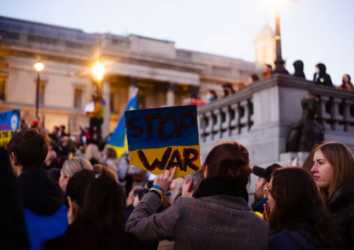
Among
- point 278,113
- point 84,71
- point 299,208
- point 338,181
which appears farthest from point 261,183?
point 84,71

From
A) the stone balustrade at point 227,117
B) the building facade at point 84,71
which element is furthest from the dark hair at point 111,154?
the building facade at point 84,71

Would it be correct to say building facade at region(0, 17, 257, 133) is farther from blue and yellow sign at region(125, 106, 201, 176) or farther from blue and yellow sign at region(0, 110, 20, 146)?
blue and yellow sign at region(125, 106, 201, 176)

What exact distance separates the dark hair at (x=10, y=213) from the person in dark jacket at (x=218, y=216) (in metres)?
1.15

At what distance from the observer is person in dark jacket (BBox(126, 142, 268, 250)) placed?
10.1 feet

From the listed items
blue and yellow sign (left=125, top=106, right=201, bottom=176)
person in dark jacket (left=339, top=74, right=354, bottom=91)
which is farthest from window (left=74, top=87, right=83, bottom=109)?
blue and yellow sign (left=125, top=106, right=201, bottom=176)

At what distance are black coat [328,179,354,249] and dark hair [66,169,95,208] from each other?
5.56 feet

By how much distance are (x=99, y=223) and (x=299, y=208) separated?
4.15ft

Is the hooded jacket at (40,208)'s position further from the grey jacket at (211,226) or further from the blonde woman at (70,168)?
the blonde woman at (70,168)

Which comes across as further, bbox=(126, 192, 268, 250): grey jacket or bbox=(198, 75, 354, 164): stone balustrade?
bbox=(198, 75, 354, 164): stone balustrade

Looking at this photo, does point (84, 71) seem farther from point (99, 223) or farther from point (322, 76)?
point (99, 223)

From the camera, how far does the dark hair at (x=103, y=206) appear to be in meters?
2.95

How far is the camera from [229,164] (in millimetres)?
3117

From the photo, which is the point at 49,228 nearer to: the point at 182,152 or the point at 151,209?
the point at 151,209

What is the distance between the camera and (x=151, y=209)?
3543 millimetres
